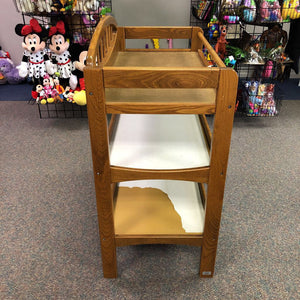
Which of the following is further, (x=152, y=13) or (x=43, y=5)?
(x=152, y=13)

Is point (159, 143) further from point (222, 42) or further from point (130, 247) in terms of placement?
point (222, 42)

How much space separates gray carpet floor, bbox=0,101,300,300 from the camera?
1251 mm

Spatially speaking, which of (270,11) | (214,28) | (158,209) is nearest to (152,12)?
(214,28)

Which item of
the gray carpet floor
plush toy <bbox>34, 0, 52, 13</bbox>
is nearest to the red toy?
the gray carpet floor

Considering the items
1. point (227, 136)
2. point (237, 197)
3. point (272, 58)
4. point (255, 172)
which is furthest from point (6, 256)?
point (272, 58)

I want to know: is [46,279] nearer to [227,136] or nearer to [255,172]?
[227,136]

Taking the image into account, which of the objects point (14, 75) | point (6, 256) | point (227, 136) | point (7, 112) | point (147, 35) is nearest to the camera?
point (227, 136)

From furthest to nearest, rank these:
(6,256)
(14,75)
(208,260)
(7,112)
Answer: (14,75) < (7,112) < (6,256) < (208,260)

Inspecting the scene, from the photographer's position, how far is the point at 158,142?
129 cm

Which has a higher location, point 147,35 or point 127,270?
point 147,35

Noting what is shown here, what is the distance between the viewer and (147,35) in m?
1.72

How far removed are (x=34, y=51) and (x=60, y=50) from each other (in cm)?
20

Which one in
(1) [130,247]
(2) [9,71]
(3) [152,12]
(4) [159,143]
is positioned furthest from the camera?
(2) [9,71]

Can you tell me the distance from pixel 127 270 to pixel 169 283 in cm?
18
